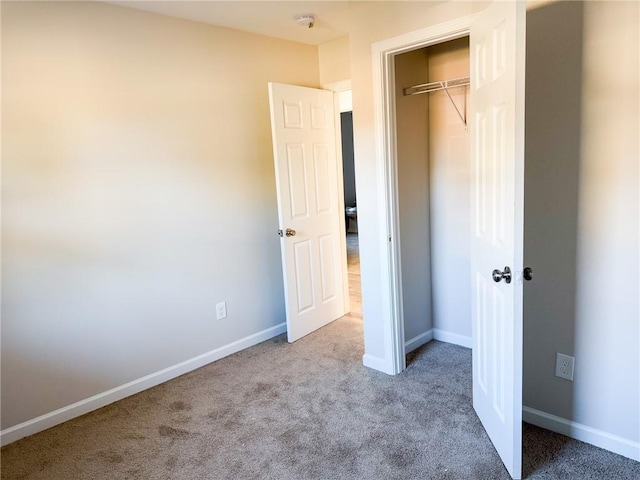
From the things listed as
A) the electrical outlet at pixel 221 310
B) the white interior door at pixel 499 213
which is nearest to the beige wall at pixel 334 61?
the white interior door at pixel 499 213

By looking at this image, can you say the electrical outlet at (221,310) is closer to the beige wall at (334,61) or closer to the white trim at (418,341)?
the white trim at (418,341)

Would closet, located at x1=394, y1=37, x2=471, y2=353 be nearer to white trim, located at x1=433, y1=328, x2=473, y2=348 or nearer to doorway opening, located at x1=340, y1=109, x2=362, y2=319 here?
white trim, located at x1=433, y1=328, x2=473, y2=348

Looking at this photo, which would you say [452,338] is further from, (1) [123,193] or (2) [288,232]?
(1) [123,193]

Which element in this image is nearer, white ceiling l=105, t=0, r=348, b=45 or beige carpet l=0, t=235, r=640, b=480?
beige carpet l=0, t=235, r=640, b=480

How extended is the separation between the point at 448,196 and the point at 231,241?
1.59 metres

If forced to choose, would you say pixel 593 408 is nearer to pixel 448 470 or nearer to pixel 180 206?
pixel 448 470

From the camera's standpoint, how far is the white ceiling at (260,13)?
8.59 feet

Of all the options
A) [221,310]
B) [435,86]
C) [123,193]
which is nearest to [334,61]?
[435,86]

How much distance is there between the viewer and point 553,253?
6.72 ft

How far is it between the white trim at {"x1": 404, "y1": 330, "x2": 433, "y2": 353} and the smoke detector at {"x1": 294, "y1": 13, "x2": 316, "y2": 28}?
7.55 feet

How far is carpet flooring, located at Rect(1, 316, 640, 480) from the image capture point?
6.57 ft

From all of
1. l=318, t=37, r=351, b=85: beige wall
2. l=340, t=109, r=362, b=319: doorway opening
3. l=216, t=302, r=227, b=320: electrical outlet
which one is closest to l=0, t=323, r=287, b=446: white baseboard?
l=216, t=302, r=227, b=320: electrical outlet

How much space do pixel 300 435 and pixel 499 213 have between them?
146cm

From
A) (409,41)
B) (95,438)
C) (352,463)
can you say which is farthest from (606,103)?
(95,438)
